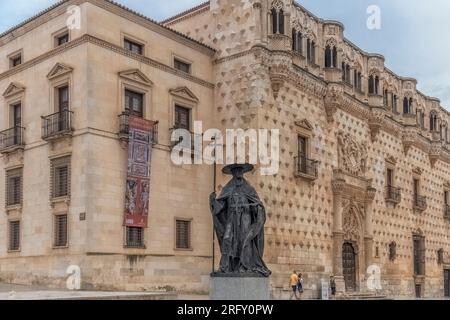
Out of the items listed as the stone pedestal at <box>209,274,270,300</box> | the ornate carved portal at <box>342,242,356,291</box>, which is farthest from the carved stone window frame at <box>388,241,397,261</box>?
the stone pedestal at <box>209,274,270,300</box>

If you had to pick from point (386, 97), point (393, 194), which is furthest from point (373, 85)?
point (393, 194)

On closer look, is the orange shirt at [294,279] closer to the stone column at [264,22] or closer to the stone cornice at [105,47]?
the stone cornice at [105,47]

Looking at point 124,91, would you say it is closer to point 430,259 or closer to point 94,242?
point 94,242

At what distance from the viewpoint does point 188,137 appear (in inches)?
1135

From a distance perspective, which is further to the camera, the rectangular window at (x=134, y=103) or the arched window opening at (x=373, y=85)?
the arched window opening at (x=373, y=85)

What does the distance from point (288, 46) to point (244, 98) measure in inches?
136

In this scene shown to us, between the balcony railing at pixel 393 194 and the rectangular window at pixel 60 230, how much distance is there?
2148 centimetres

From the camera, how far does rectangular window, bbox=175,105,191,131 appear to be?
2878 centimetres

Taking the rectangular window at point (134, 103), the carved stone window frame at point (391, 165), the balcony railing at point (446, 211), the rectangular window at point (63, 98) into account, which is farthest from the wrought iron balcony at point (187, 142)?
the balcony railing at point (446, 211)

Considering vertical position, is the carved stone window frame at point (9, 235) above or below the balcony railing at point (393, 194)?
below

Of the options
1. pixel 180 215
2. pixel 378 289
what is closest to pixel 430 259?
pixel 378 289

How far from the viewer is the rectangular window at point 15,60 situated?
28859mm

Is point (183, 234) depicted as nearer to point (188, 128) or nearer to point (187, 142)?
point (187, 142)

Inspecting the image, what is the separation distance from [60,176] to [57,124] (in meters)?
2.08
